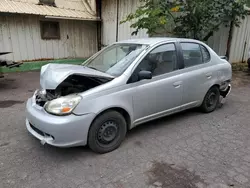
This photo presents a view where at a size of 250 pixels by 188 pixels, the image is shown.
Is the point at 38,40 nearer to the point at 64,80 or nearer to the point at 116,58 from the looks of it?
the point at 116,58

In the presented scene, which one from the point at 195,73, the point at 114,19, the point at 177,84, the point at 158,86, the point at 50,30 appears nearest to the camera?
the point at 158,86

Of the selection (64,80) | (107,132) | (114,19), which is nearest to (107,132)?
(107,132)

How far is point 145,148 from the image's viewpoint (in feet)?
10.7

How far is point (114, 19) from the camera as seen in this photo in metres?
10.8

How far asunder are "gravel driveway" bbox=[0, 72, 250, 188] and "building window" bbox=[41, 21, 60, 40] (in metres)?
6.97

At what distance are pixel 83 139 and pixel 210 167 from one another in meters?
1.76

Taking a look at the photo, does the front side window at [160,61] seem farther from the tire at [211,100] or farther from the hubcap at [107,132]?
the tire at [211,100]

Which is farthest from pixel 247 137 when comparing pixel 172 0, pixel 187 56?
pixel 172 0

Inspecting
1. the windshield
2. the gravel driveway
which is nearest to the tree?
the windshield

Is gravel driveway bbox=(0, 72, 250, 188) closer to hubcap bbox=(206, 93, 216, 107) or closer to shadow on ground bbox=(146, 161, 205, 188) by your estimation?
shadow on ground bbox=(146, 161, 205, 188)

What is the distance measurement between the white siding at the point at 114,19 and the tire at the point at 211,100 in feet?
17.8

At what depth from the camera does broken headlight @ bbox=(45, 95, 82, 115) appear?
273 centimetres

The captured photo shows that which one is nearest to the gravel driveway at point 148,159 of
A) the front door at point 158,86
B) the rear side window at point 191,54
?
the front door at point 158,86

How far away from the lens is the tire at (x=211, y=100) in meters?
4.47
